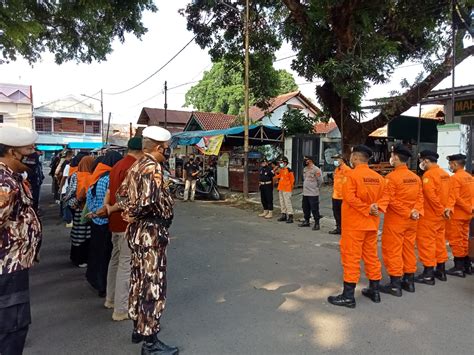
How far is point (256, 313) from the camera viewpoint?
3.82 m

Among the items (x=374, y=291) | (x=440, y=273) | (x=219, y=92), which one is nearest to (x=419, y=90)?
(x=440, y=273)

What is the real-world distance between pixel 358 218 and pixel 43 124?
4389 centimetres

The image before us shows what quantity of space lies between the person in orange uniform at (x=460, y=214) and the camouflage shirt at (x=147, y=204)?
3.95 metres

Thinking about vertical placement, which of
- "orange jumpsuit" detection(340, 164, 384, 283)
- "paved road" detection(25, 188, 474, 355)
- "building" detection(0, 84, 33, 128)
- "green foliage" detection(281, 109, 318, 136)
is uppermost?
"building" detection(0, 84, 33, 128)

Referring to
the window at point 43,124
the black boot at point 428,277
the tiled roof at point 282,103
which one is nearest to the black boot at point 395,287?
the black boot at point 428,277

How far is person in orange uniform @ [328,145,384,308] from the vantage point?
4016 millimetres

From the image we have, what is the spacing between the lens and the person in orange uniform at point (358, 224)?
402 cm

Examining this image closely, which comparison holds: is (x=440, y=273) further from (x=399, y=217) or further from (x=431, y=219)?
(x=399, y=217)

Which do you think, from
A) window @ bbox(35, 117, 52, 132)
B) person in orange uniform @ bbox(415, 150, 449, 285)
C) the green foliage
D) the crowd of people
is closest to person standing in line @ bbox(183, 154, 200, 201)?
the green foliage

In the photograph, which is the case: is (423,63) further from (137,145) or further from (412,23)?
(137,145)

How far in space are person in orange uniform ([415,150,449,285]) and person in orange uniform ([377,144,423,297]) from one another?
1.26 feet

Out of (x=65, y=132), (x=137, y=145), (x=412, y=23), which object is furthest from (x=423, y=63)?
(x=65, y=132)

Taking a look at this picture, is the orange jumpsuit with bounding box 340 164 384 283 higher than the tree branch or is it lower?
lower

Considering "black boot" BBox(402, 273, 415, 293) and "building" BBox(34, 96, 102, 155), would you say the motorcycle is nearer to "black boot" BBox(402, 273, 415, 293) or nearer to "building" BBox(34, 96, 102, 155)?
"black boot" BBox(402, 273, 415, 293)
